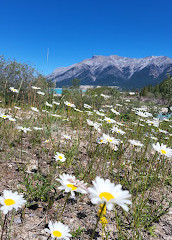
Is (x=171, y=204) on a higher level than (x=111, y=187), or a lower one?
lower

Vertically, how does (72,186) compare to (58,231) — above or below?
above

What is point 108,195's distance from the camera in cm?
67

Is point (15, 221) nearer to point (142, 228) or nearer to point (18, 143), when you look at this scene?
point (142, 228)

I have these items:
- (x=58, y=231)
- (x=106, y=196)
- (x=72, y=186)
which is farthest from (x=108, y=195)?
(x=58, y=231)

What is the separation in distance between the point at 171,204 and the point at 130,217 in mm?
445

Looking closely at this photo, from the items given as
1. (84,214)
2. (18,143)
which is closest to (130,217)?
(84,214)

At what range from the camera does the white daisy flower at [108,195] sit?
1.98ft

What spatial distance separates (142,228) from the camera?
4.48 feet

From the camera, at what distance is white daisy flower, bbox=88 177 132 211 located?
0.60 m

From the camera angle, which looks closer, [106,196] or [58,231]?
[106,196]

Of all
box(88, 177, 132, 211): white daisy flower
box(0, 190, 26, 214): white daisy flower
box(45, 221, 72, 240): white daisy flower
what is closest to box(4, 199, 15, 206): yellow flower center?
box(0, 190, 26, 214): white daisy flower

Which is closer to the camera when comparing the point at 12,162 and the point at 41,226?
the point at 41,226

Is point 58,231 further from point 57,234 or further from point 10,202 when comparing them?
point 10,202

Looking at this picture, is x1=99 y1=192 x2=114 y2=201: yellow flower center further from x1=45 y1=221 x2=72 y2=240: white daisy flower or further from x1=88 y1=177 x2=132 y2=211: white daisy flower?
x1=45 y1=221 x2=72 y2=240: white daisy flower
